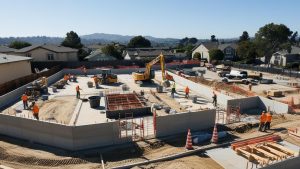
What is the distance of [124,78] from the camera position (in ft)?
114

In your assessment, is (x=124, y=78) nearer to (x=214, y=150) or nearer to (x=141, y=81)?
(x=141, y=81)

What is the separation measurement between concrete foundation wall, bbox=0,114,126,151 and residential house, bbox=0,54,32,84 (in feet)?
49.0

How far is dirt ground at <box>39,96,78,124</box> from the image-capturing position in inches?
716

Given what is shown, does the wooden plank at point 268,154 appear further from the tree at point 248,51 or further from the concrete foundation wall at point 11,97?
the tree at point 248,51

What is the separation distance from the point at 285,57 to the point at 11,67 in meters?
47.4

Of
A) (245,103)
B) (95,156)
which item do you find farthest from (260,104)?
(95,156)

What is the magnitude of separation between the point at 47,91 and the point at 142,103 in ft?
36.4

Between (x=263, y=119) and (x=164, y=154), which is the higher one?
(x=263, y=119)

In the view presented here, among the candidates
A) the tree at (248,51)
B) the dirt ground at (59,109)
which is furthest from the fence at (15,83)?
the tree at (248,51)

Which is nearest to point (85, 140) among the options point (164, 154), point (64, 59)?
point (164, 154)

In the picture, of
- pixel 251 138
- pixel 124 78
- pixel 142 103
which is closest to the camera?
pixel 251 138

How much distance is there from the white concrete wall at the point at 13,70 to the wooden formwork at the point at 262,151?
23.6 meters

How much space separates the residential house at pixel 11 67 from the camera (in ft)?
88.0

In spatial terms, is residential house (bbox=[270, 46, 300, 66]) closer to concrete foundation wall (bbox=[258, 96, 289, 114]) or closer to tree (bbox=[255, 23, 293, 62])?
tree (bbox=[255, 23, 293, 62])
